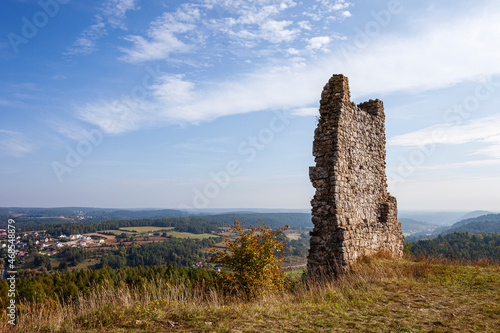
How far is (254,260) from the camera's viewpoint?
24.2 feet

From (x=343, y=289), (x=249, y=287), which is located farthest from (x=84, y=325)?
(x=343, y=289)

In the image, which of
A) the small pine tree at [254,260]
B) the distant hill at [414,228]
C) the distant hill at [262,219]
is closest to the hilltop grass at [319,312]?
the small pine tree at [254,260]

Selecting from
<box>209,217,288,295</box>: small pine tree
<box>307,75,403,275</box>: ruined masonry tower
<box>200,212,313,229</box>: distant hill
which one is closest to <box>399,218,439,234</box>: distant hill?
<box>200,212,313,229</box>: distant hill

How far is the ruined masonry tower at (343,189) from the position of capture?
27.4 feet

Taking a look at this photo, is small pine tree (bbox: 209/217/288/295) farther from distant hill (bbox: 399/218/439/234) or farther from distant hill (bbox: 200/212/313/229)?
distant hill (bbox: 399/218/439/234)

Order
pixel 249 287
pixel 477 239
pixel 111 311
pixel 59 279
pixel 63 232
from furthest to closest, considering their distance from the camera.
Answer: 1. pixel 63 232
2. pixel 477 239
3. pixel 59 279
4. pixel 249 287
5. pixel 111 311

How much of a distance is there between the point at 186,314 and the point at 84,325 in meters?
1.57

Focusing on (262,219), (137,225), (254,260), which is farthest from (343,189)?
(262,219)

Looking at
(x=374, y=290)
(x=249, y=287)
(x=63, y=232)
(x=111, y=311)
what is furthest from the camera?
(x=63, y=232)

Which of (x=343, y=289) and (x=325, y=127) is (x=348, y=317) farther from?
(x=325, y=127)

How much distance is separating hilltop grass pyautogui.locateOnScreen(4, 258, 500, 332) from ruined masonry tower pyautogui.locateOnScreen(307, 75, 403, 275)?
1793 mm

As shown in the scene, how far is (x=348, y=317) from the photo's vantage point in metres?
4.59

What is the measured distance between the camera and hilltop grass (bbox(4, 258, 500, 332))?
4.18 metres

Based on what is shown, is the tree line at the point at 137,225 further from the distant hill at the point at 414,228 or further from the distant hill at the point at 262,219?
the distant hill at the point at 414,228
